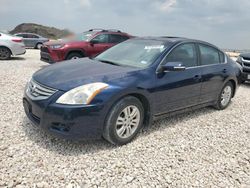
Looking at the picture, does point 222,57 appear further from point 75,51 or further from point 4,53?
point 4,53

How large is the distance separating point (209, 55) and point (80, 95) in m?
3.08

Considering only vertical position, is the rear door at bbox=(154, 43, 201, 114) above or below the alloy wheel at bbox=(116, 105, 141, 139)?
above

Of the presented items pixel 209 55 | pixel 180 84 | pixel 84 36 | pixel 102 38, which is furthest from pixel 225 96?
pixel 84 36

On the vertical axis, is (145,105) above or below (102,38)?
below

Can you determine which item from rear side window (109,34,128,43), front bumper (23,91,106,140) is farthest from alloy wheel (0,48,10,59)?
front bumper (23,91,106,140)

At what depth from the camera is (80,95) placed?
10.3 feet

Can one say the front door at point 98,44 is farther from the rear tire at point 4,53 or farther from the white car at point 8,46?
the rear tire at point 4,53

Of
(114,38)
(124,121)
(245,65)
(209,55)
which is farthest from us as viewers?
(114,38)

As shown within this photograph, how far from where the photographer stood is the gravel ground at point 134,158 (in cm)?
280

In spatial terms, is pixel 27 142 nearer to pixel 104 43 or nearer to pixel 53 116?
pixel 53 116

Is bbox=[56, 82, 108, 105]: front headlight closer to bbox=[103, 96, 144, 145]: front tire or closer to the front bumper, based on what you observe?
the front bumper

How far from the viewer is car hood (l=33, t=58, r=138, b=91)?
329 centimetres

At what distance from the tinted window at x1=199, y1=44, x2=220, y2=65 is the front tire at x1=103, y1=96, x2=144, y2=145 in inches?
75.7

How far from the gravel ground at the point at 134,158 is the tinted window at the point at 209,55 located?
1.27m
